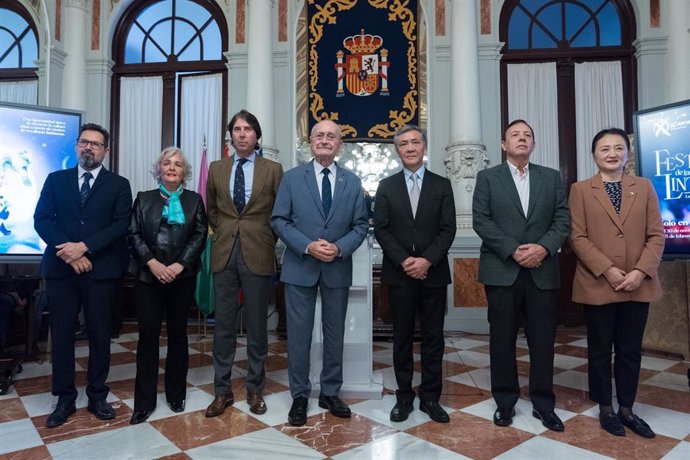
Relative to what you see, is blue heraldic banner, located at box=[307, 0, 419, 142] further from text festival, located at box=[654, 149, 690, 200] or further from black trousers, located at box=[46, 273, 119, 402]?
black trousers, located at box=[46, 273, 119, 402]

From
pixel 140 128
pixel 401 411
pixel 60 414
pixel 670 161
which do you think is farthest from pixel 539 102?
pixel 60 414

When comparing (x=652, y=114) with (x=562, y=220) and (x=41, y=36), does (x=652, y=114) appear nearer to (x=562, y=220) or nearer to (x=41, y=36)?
(x=562, y=220)

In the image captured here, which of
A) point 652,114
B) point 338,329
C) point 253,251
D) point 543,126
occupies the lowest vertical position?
point 338,329

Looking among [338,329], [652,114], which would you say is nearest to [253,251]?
[338,329]

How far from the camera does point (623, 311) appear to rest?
2240 millimetres

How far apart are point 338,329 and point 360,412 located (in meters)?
0.44

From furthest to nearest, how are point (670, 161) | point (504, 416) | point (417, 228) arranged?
point (670, 161) → point (417, 228) → point (504, 416)

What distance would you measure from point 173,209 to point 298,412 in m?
1.16

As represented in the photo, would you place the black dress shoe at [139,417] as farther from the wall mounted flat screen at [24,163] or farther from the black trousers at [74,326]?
the wall mounted flat screen at [24,163]

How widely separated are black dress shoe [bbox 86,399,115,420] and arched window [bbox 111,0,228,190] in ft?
12.5

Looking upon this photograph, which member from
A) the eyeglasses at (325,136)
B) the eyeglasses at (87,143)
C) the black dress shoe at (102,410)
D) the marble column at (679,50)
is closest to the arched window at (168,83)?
the eyeglasses at (87,143)

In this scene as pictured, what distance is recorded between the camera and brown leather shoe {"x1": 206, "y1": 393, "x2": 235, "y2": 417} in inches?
93.4

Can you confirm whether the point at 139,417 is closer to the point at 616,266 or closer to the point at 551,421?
the point at 551,421

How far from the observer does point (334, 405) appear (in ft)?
7.88
